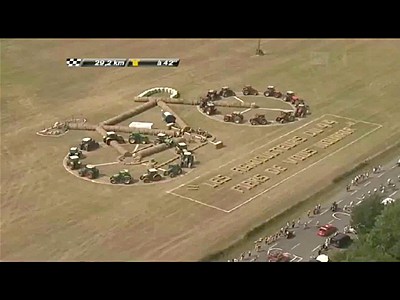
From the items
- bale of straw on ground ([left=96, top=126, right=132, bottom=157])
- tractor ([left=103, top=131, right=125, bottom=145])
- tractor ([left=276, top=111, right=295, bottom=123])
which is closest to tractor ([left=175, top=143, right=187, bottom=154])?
bale of straw on ground ([left=96, top=126, right=132, bottom=157])

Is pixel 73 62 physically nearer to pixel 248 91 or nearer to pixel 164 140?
pixel 248 91

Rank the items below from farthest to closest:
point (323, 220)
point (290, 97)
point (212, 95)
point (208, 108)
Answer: point (212, 95) < point (290, 97) < point (208, 108) < point (323, 220)

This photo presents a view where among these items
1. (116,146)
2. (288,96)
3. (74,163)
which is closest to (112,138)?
(116,146)

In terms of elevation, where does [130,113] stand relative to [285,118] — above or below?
below

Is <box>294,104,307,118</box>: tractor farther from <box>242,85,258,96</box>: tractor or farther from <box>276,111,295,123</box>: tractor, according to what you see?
<box>242,85,258,96</box>: tractor

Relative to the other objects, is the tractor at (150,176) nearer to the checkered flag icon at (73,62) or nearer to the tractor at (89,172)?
the tractor at (89,172)

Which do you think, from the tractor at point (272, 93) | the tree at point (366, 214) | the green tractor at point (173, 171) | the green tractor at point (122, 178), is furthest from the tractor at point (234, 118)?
the tree at point (366, 214)

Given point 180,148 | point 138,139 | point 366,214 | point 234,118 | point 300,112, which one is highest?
point 366,214
